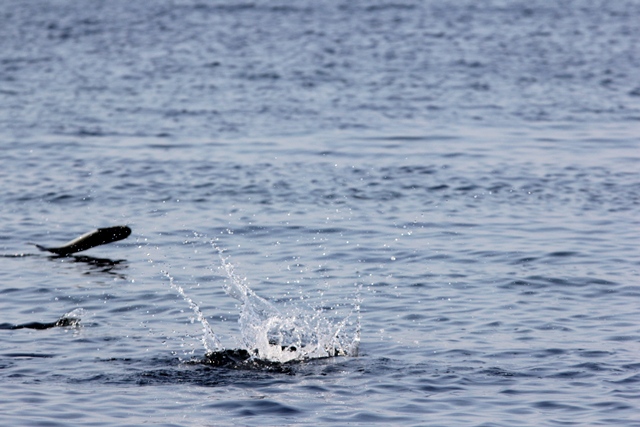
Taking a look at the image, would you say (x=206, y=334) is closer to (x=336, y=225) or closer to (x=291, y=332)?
(x=291, y=332)

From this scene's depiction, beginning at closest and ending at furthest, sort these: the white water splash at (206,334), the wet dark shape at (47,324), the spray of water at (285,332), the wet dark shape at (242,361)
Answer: the wet dark shape at (242,361) < the spray of water at (285,332) < the white water splash at (206,334) < the wet dark shape at (47,324)

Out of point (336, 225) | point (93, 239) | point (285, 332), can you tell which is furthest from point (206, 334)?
point (336, 225)

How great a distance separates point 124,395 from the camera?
35.7 ft

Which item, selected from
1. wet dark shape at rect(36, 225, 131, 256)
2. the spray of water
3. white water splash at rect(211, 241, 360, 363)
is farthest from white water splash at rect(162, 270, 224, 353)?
wet dark shape at rect(36, 225, 131, 256)

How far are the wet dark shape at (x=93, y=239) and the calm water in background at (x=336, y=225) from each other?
21 centimetres

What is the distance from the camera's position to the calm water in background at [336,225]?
1108 centimetres

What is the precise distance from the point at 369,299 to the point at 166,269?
3134 millimetres

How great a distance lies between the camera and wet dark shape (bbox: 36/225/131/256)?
16.7 m

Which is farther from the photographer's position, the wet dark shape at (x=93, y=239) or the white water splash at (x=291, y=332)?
the wet dark shape at (x=93, y=239)

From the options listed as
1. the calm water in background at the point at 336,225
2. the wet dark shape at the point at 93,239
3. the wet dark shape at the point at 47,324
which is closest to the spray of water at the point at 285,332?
the calm water in background at the point at 336,225

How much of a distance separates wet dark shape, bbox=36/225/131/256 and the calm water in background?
0.21m

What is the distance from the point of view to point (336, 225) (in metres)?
18.3

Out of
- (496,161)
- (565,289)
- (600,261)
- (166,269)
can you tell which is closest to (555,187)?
(496,161)

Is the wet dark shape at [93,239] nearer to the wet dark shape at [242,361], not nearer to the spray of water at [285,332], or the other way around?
the spray of water at [285,332]
